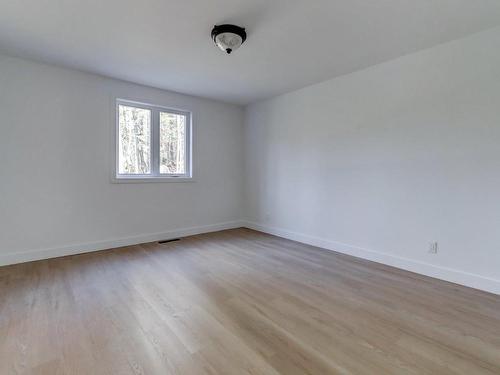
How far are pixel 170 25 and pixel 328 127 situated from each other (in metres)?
2.43

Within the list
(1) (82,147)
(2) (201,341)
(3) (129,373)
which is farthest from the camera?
(1) (82,147)

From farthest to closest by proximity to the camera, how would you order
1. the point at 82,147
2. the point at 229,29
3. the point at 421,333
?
the point at 82,147 → the point at 229,29 → the point at 421,333

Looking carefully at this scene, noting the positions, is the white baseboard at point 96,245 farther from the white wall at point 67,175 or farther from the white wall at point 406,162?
the white wall at point 406,162

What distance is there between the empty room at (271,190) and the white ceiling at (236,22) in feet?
0.07

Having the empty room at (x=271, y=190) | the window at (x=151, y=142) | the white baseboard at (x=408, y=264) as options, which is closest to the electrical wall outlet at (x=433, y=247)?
the empty room at (x=271, y=190)

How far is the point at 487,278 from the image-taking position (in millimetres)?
2348

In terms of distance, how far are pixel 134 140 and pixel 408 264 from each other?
4164mm

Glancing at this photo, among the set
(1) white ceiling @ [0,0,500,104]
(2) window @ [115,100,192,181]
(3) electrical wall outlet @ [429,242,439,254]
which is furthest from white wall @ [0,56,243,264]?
(3) electrical wall outlet @ [429,242,439,254]

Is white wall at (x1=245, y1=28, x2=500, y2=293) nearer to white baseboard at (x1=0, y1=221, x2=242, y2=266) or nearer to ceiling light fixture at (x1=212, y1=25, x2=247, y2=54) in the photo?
white baseboard at (x1=0, y1=221, x2=242, y2=266)

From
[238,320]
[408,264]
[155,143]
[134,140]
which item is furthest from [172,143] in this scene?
[408,264]

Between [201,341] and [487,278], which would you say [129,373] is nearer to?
[201,341]

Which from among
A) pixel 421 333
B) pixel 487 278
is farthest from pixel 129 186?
pixel 487 278

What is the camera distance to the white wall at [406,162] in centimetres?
237

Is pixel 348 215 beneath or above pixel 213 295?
above
